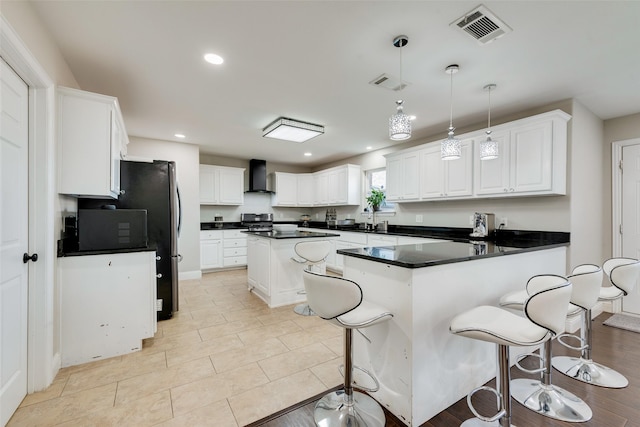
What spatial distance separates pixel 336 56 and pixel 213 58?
104 centimetres

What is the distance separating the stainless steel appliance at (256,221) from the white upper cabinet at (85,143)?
4.23 metres

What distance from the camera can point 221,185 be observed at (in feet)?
20.1

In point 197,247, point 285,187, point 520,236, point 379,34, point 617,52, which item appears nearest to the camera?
point 379,34

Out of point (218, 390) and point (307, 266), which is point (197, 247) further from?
point (218, 390)

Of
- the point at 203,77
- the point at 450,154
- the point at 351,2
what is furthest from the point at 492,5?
the point at 203,77

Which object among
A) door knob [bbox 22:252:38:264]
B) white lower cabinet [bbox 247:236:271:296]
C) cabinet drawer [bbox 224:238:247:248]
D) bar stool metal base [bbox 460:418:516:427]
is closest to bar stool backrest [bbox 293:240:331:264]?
white lower cabinet [bbox 247:236:271:296]

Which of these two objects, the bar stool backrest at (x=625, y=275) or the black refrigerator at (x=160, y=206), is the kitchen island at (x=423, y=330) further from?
the black refrigerator at (x=160, y=206)


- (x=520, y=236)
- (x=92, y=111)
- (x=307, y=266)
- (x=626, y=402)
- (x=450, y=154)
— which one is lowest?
(x=626, y=402)

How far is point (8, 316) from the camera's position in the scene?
1.65 metres

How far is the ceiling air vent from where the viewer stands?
5.84 ft

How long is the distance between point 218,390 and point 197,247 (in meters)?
3.77

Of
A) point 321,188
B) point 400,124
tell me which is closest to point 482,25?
point 400,124

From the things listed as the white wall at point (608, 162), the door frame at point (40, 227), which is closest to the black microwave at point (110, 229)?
the door frame at point (40, 227)

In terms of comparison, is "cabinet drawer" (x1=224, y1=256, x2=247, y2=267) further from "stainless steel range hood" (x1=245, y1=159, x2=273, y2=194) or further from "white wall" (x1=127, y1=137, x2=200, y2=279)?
"stainless steel range hood" (x1=245, y1=159, x2=273, y2=194)
